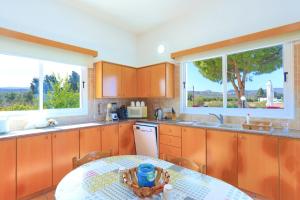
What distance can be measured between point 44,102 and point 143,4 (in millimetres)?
2267

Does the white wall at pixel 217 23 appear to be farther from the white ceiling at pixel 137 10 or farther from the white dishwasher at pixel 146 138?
the white dishwasher at pixel 146 138

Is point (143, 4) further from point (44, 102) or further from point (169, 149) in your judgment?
point (169, 149)

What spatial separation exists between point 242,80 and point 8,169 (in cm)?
333

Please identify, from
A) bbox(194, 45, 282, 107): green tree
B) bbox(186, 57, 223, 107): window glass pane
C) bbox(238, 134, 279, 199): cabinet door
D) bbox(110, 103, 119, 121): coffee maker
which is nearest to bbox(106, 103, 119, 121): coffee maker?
bbox(110, 103, 119, 121): coffee maker

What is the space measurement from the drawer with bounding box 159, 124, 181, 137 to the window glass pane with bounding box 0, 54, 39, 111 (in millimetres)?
2019

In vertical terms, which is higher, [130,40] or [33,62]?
[130,40]

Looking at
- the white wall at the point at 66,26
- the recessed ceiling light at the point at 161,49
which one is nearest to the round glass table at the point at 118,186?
the white wall at the point at 66,26

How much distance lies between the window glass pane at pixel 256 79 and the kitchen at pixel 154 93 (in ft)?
0.05

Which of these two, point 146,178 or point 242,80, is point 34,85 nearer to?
point 146,178

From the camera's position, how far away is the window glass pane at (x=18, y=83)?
232 cm

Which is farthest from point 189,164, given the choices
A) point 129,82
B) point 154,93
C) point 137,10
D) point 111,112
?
point 137,10

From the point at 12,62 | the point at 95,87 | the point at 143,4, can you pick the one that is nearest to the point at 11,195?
the point at 12,62

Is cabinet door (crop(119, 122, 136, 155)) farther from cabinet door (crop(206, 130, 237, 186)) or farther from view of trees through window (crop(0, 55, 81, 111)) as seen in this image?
cabinet door (crop(206, 130, 237, 186))

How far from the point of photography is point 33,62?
258 centimetres
